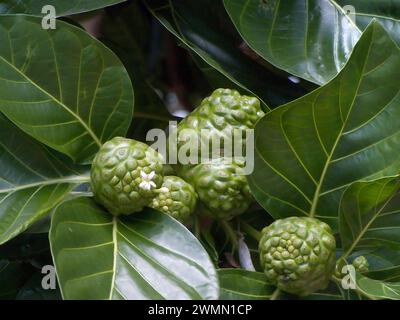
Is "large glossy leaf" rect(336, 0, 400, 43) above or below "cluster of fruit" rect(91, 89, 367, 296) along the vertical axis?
above

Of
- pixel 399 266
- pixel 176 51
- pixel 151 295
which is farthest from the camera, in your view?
pixel 176 51

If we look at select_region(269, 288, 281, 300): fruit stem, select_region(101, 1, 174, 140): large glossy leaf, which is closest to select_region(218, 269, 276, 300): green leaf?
select_region(269, 288, 281, 300): fruit stem

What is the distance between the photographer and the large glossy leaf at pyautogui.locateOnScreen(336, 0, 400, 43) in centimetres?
97

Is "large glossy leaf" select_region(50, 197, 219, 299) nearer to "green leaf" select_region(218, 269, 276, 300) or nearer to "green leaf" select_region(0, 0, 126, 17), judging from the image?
"green leaf" select_region(218, 269, 276, 300)

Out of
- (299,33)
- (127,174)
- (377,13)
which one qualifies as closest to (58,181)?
(127,174)

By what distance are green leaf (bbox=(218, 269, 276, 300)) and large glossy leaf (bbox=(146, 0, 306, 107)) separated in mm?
245

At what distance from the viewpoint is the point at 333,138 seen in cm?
84

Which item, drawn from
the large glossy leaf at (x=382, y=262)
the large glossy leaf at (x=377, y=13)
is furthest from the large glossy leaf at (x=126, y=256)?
the large glossy leaf at (x=377, y=13)

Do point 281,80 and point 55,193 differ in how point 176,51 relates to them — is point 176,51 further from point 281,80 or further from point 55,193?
point 55,193

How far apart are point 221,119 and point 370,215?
20 cm

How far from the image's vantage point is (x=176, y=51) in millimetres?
1443

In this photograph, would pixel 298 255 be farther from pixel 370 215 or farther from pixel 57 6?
pixel 57 6

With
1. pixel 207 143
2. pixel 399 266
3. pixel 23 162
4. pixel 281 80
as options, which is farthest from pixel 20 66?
pixel 399 266
